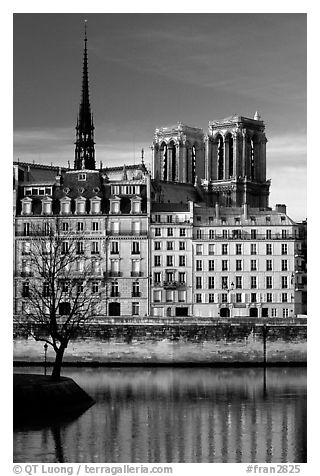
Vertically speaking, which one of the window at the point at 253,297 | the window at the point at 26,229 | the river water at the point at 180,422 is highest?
the window at the point at 26,229

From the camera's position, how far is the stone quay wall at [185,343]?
4375cm

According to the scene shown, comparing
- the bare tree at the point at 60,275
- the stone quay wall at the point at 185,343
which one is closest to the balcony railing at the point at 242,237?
the bare tree at the point at 60,275

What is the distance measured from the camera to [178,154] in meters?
67.4

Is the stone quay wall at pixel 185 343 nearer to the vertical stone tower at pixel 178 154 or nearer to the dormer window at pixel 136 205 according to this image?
the dormer window at pixel 136 205

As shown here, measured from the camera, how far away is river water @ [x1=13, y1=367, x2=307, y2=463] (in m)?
23.2

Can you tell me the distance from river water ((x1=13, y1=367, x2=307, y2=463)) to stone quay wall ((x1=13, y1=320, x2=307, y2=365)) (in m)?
2.82

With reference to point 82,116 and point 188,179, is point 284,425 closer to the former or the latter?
point 82,116

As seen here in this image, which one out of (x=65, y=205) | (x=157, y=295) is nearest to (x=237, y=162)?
(x=65, y=205)

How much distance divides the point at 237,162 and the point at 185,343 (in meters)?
22.8

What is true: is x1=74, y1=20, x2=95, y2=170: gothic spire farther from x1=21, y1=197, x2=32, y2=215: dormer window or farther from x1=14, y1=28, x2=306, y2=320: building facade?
x1=21, y1=197, x2=32, y2=215: dormer window

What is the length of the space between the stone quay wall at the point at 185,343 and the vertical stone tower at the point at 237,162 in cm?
1978

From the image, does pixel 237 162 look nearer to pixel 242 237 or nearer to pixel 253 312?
pixel 242 237
